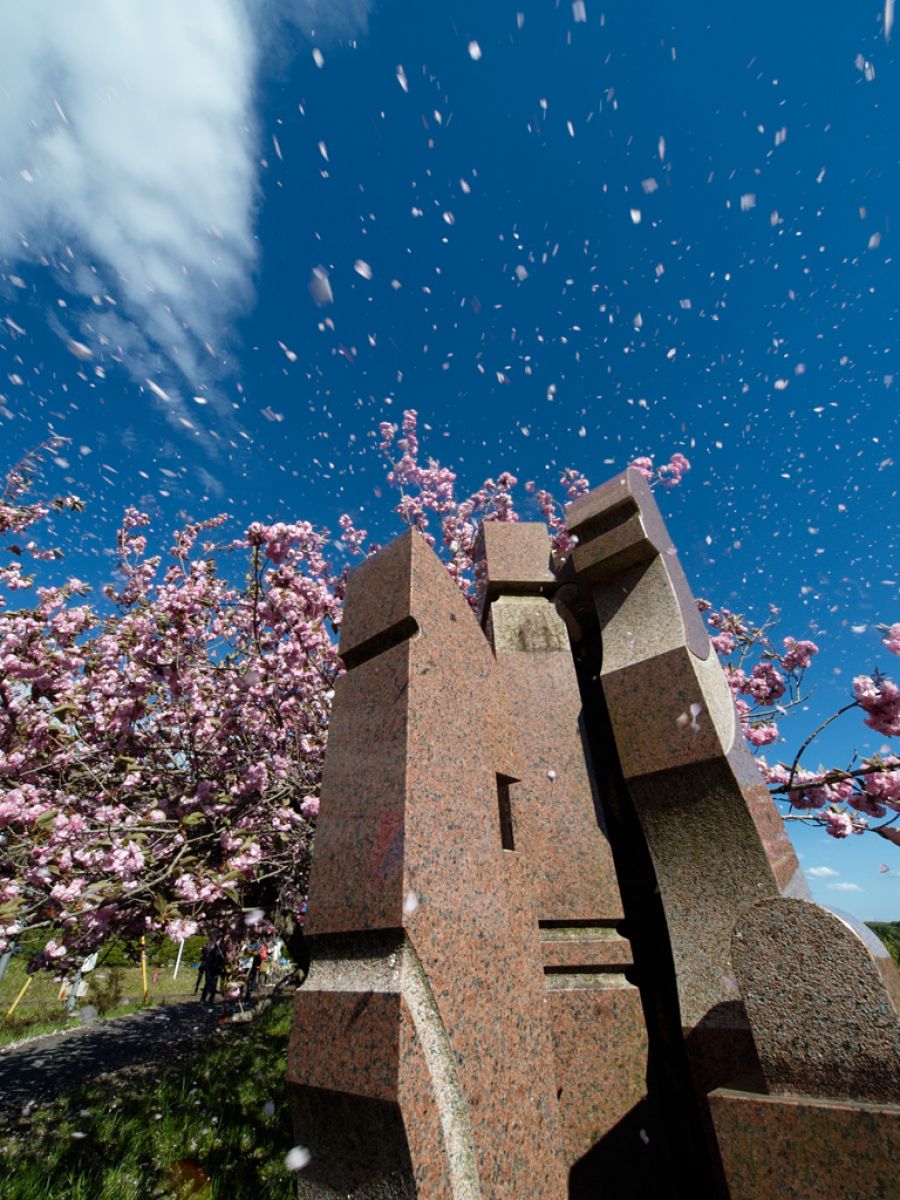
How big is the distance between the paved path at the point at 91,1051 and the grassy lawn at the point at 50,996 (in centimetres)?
118

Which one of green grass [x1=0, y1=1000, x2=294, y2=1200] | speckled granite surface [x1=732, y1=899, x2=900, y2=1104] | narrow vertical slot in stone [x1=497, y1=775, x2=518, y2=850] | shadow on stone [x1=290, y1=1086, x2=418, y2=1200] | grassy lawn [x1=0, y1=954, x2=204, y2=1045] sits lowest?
grassy lawn [x1=0, y1=954, x2=204, y2=1045]

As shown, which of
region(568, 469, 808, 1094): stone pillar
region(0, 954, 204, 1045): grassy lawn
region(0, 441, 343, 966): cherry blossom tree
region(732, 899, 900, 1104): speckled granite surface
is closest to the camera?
region(732, 899, 900, 1104): speckled granite surface

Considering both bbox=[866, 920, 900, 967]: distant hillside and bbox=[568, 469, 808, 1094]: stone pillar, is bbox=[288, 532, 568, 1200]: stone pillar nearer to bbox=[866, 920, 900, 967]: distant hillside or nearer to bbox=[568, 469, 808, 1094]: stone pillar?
bbox=[568, 469, 808, 1094]: stone pillar

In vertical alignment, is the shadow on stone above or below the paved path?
above

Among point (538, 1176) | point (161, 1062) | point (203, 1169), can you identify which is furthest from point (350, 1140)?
A: point (161, 1062)

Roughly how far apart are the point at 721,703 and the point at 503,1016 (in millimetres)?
1432

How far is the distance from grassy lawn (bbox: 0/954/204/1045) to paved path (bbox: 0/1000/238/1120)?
118cm

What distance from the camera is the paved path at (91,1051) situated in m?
7.48

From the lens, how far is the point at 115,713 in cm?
571

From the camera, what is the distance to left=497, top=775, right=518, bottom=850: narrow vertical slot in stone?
2.10 meters

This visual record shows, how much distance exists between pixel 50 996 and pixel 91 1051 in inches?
554

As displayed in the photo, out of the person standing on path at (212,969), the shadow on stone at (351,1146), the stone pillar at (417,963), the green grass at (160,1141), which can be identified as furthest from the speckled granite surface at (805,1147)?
the person standing on path at (212,969)

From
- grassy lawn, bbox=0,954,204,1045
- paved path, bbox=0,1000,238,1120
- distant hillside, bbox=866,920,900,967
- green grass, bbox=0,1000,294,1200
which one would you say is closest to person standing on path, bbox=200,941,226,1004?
paved path, bbox=0,1000,238,1120

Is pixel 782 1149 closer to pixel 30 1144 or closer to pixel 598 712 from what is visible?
pixel 598 712
